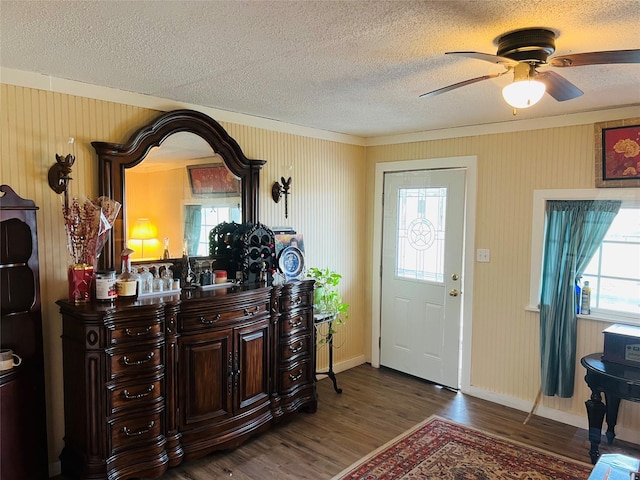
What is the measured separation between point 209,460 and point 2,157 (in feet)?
7.10

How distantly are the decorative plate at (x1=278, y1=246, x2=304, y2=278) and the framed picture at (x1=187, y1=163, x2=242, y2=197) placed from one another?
60cm

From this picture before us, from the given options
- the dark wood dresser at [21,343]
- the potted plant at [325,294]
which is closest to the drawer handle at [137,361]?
the dark wood dresser at [21,343]

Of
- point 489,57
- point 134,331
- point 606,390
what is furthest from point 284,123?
point 606,390

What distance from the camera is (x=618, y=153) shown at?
3246 millimetres

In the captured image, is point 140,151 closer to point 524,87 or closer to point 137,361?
point 137,361

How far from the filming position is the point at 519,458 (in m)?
3.03

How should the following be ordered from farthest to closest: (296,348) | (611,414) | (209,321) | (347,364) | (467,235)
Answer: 1. (347,364)
2. (467,235)
3. (296,348)
4. (611,414)
5. (209,321)

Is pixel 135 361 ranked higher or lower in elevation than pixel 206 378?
higher

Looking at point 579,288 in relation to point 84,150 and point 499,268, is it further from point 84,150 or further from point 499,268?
point 84,150

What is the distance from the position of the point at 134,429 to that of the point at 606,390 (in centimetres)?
292

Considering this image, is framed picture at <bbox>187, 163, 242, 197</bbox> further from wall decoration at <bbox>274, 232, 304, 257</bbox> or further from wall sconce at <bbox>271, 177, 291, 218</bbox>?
wall decoration at <bbox>274, 232, 304, 257</bbox>

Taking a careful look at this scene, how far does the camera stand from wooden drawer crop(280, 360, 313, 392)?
345 cm

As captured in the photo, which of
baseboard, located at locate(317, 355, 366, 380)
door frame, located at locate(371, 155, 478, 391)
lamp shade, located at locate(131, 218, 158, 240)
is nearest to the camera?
lamp shade, located at locate(131, 218, 158, 240)

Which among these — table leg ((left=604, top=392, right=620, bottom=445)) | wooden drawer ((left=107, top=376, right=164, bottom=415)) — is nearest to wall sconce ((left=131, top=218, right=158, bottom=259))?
wooden drawer ((left=107, top=376, right=164, bottom=415))
